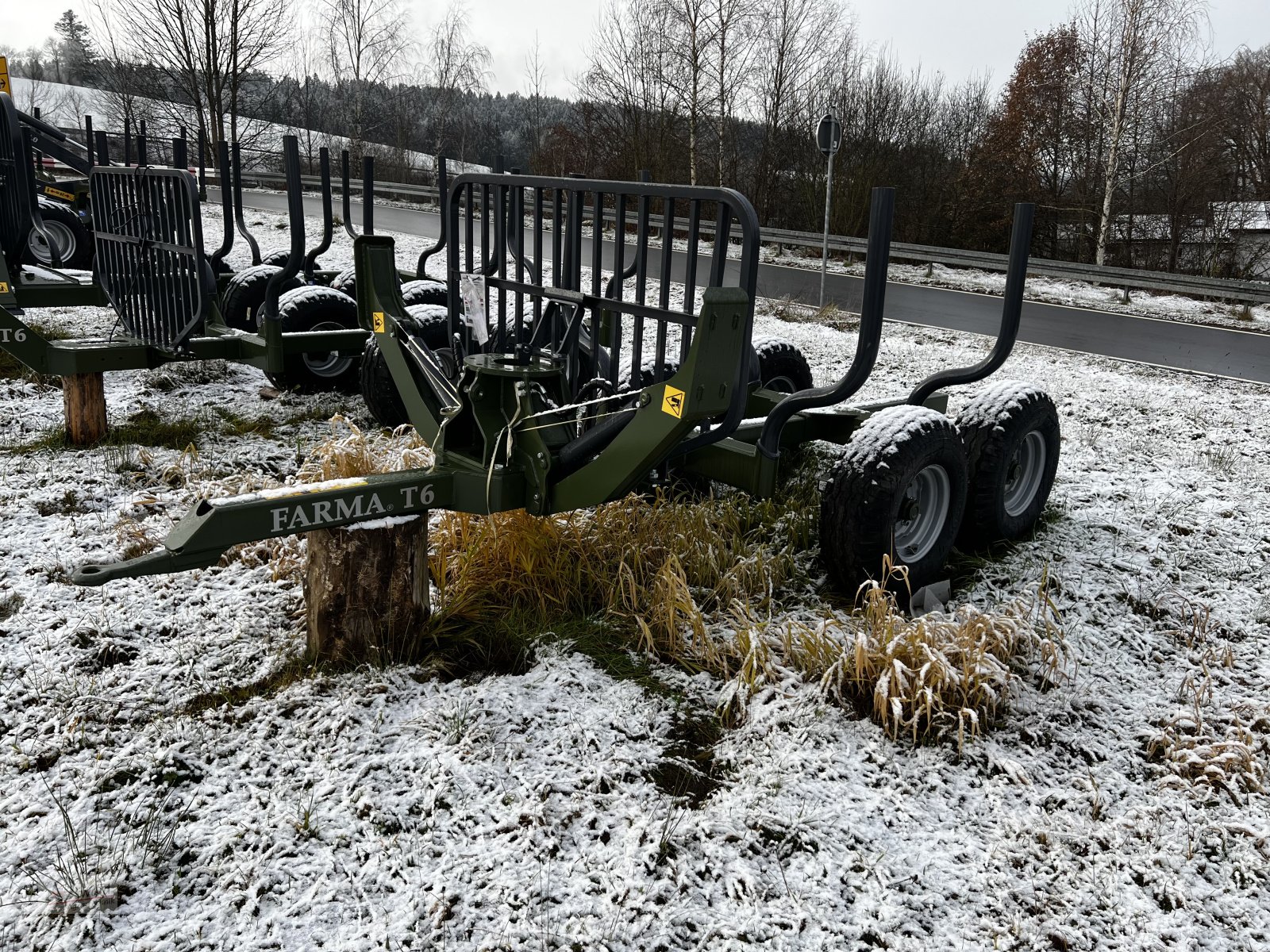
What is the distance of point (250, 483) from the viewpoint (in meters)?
4.84

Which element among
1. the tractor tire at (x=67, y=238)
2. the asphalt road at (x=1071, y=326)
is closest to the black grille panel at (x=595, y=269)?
the asphalt road at (x=1071, y=326)

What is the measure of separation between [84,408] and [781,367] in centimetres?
409

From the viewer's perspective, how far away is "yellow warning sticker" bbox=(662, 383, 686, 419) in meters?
3.09

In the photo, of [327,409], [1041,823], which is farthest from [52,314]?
[1041,823]

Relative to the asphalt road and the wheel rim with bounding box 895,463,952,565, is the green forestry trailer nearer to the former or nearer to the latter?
the wheel rim with bounding box 895,463,952,565

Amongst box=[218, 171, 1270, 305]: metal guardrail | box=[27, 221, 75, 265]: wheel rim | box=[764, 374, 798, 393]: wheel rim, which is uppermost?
box=[218, 171, 1270, 305]: metal guardrail

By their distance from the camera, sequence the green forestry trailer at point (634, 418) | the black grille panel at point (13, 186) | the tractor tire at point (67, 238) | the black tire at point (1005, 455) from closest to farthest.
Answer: the green forestry trailer at point (634, 418)
the black tire at point (1005, 455)
the black grille panel at point (13, 186)
the tractor tire at point (67, 238)

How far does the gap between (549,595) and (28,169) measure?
5.18 m

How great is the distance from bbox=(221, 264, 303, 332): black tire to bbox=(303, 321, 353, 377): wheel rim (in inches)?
27.5

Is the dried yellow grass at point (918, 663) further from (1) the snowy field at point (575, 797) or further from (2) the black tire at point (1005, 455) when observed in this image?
(2) the black tire at point (1005, 455)

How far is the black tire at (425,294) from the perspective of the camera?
702 centimetres

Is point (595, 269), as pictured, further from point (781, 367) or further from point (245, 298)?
point (245, 298)

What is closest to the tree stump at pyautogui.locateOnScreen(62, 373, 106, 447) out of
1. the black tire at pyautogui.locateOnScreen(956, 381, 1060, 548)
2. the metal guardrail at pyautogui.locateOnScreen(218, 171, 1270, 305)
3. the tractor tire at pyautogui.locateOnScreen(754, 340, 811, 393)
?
the tractor tire at pyautogui.locateOnScreen(754, 340, 811, 393)

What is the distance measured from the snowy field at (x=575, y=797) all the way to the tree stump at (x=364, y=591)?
109 millimetres
